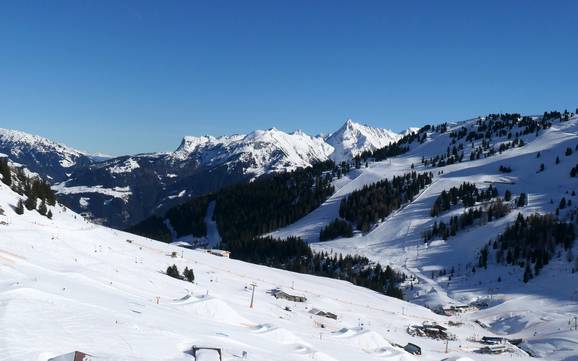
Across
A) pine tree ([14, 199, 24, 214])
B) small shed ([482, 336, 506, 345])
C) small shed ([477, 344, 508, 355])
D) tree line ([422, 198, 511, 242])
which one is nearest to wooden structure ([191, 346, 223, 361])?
small shed ([477, 344, 508, 355])

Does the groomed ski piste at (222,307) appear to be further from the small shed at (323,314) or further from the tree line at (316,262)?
the tree line at (316,262)

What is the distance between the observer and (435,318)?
8388cm


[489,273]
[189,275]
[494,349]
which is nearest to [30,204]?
[189,275]

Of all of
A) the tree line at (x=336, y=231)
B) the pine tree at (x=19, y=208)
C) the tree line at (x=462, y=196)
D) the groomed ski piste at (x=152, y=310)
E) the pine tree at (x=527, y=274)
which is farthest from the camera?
the tree line at (x=336, y=231)

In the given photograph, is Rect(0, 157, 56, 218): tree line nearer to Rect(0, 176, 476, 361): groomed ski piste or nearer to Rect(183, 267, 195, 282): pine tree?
Rect(0, 176, 476, 361): groomed ski piste

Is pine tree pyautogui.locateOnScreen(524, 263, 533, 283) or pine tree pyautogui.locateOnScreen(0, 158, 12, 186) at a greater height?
pine tree pyautogui.locateOnScreen(0, 158, 12, 186)

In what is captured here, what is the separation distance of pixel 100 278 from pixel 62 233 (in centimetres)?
2244

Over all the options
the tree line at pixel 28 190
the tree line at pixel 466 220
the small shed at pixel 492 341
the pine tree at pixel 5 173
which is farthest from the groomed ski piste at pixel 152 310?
the tree line at pixel 466 220

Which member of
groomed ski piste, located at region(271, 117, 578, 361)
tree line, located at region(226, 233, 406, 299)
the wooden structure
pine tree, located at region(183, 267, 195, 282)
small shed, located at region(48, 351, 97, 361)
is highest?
small shed, located at region(48, 351, 97, 361)

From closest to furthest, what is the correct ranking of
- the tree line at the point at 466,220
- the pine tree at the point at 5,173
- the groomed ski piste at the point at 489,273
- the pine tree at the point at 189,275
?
1. the pine tree at the point at 189,275
2. the pine tree at the point at 5,173
3. the groomed ski piste at the point at 489,273
4. the tree line at the point at 466,220

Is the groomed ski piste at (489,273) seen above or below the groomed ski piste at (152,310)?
below

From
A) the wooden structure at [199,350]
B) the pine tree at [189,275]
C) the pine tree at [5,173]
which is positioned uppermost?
the pine tree at [5,173]

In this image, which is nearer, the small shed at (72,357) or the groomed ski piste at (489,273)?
the small shed at (72,357)

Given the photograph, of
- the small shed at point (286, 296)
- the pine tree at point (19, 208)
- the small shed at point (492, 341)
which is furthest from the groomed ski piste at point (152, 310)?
the small shed at point (492, 341)
